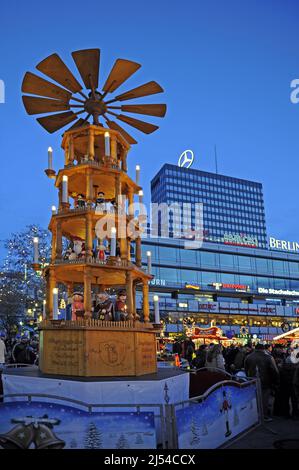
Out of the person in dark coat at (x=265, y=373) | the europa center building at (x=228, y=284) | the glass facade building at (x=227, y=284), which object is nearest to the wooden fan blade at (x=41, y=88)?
the person in dark coat at (x=265, y=373)

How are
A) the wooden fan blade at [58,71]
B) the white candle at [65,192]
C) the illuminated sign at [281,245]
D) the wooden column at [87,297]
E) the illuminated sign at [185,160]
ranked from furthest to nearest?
the illuminated sign at [185,160]
the illuminated sign at [281,245]
the wooden fan blade at [58,71]
the white candle at [65,192]
the wooden column at [87,297]

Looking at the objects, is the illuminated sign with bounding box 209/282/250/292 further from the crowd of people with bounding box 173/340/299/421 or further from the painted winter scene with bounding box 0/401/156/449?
the painted winter scene with bounding box 0/401/156/449

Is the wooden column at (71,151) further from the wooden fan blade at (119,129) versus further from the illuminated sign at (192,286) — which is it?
the illuminated sign at (192,286)

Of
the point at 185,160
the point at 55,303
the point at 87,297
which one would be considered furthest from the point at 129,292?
the point at 185,160

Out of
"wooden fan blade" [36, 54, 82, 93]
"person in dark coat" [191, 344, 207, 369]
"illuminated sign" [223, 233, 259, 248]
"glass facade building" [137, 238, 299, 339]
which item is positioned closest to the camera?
"wooden fan blade" [36, 54, 82, 93]

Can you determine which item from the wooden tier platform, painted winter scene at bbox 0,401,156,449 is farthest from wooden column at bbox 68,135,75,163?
painted winter scene at bbox 0,401,156,449

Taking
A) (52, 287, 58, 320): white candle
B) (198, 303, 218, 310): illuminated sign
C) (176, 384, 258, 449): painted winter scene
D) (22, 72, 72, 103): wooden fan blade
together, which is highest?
(22, 72, 72, 103): wooden fan blade

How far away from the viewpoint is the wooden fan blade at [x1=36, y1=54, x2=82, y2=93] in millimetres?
9516

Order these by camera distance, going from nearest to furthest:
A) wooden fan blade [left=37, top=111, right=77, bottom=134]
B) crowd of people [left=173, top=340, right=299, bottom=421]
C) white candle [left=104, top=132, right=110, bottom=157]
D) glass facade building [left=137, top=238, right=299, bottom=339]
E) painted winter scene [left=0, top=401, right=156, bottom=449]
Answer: painted winter scene [left=0, top=401, right=156, bottom=449], white candle [left=104, top=132, right=110, bottom=157], wooden fan blade [left=37, top=111, right=77, bottom=134], crowd of people [left=173, top=340, right=299, bottom=421], glass facade building [left=137, top=238, right=299, bottom=339]

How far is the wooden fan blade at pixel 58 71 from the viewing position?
375 inches

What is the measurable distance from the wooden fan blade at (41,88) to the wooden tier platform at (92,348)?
17.6 feet

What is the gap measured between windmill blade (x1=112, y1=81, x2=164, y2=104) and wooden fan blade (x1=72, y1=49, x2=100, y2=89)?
2.38ft

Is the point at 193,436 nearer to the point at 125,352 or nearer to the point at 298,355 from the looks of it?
the point at 125,352
